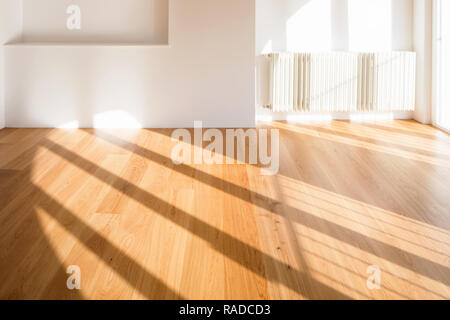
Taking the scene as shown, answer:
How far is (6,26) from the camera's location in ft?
20.4

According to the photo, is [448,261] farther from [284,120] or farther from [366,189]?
[284,120]

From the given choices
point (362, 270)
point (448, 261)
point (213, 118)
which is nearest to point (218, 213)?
point (362, 270)

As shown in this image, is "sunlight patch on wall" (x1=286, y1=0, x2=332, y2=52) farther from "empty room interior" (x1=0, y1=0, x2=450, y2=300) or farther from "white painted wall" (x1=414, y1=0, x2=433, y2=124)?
"white painted wall" (x1=414, y1=0, x2=433, y2=124)

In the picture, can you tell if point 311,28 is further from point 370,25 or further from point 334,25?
point 370,25

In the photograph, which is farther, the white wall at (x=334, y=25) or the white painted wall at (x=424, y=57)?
the white wall at (x=334, y=25)

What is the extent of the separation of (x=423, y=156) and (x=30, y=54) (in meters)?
4.27

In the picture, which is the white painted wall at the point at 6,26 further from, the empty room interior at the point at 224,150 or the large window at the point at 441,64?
the large window at the point at 441,64

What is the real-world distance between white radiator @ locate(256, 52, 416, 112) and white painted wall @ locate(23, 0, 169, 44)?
135 cm

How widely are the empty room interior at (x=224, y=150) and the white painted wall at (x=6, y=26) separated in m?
0.02

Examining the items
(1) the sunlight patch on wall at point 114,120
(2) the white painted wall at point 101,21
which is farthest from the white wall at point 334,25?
(1) the sunlight patch on wall at point 114,120

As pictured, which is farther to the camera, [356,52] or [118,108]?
[356,52]

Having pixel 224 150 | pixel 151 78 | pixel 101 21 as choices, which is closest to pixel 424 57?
pixel 224 150

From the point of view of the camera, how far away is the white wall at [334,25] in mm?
6879

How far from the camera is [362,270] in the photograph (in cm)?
249
